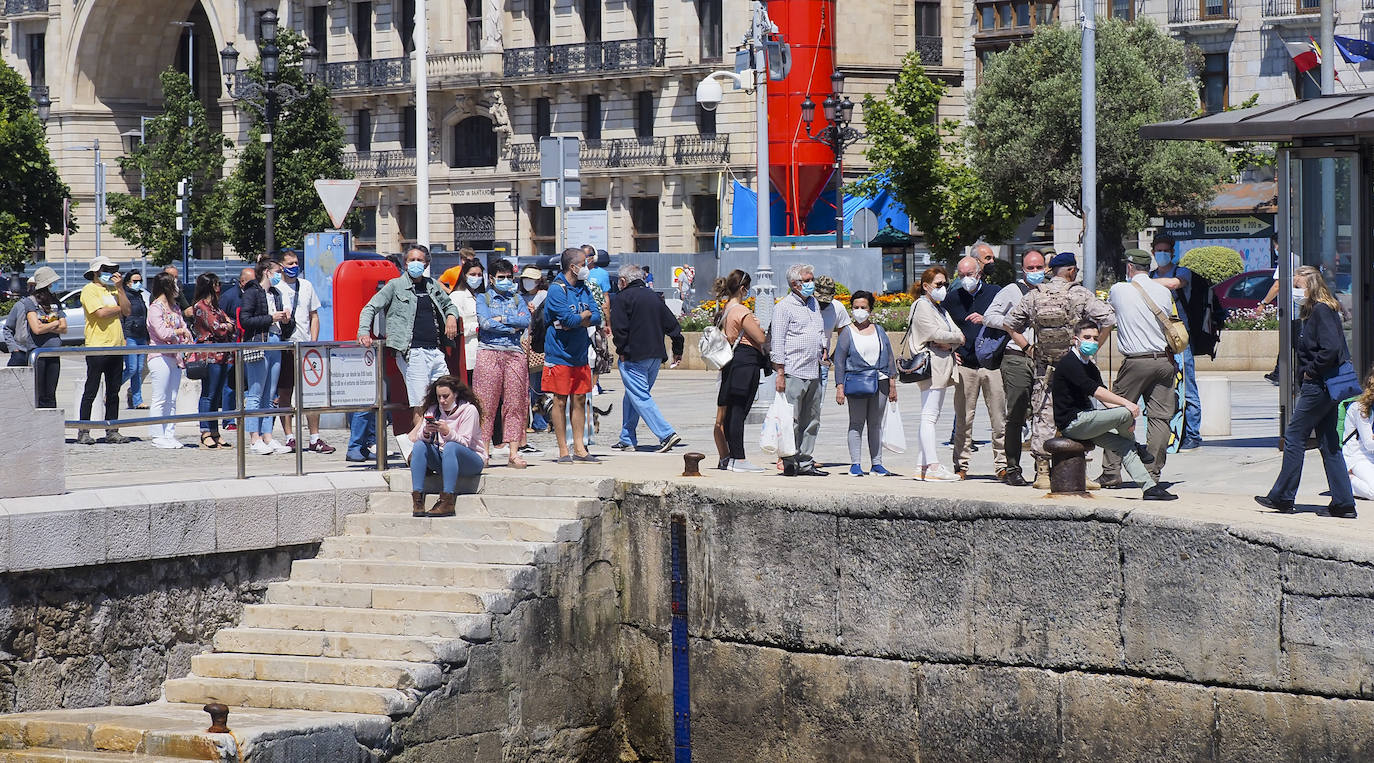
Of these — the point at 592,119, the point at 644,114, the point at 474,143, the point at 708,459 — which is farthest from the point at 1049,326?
the point at 474,143

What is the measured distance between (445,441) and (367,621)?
4.44ft

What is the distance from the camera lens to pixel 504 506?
1220 centimetres

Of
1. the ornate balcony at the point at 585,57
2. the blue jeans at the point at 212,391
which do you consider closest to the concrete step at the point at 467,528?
the blue jeans at the point at 212,391

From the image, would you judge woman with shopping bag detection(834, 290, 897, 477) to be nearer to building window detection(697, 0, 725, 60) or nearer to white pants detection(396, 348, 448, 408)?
white pants detection(396, 348, 448, 408)

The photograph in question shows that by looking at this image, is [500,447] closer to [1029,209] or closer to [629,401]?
[629,401]

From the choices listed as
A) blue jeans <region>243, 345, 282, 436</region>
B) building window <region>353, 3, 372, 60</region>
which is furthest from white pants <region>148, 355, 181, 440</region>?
building window <region>353, 3, 372, 60</region>

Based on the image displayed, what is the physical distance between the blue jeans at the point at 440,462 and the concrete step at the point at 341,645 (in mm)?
1254

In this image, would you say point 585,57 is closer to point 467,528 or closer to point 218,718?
point 467,528

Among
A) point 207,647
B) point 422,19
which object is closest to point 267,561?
point 207,647

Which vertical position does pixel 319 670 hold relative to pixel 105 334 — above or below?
below

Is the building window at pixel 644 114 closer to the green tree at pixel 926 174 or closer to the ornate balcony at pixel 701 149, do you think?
the ornate balcony at pixel 701 149

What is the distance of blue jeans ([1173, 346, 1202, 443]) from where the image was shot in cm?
1483

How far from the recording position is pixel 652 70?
49.3 m

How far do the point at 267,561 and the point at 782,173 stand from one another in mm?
31917
